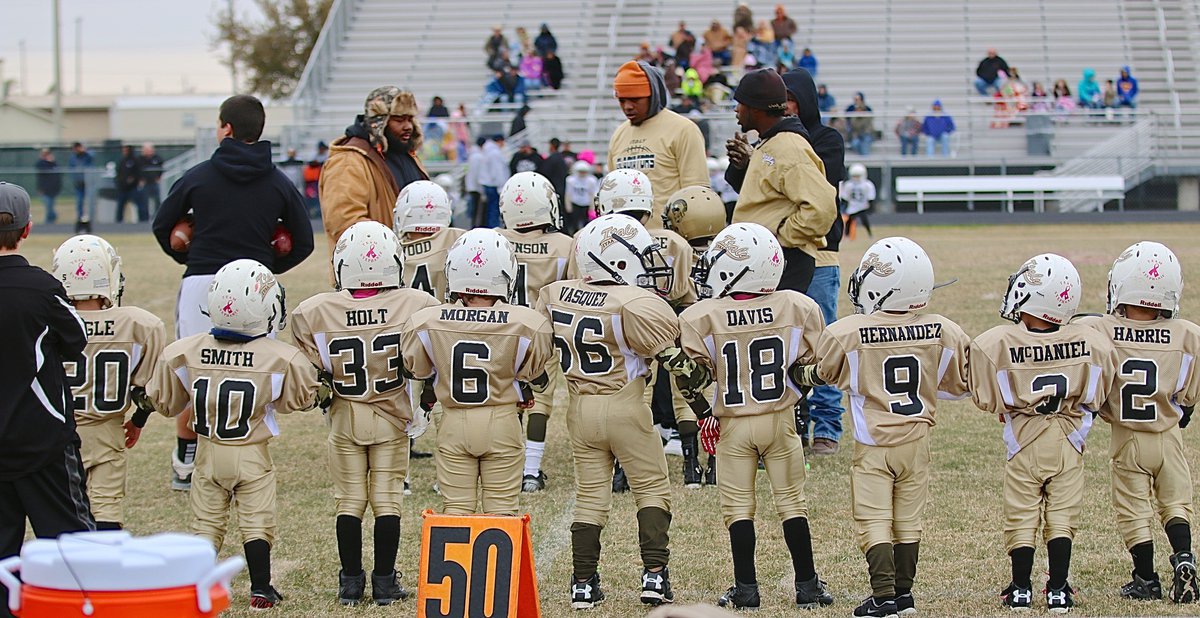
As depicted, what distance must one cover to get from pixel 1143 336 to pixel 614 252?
2.21 meters

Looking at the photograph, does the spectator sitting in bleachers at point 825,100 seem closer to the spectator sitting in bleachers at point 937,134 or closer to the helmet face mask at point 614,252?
the spectator sitting in bleachers at point 937,134

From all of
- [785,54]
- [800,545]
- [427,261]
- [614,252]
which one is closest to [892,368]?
[800,545]

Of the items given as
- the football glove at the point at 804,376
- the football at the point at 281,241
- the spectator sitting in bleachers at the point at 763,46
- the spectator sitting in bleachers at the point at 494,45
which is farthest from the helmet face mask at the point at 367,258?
the spectator sitting in bleachers at the point at 494,45

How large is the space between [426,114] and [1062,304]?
24.4m

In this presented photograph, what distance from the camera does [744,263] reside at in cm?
570

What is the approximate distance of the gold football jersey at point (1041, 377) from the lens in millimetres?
5535

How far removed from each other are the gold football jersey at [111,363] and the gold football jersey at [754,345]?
236 centimetres

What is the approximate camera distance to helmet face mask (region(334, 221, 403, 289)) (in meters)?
5.87

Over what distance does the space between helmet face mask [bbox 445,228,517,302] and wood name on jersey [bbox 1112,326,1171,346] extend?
2538 millimetres

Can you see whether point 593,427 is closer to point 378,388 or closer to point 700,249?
point 378,388

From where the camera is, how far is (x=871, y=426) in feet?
18.1

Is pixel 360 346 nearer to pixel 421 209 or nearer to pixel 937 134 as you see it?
pixel 421 209

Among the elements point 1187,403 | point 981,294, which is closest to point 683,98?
point 981,294

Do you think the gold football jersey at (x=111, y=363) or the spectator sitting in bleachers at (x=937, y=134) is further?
the spectator sitting in bleachers at (x=937, y=134)
